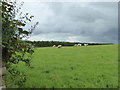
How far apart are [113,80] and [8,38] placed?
5.16 meters

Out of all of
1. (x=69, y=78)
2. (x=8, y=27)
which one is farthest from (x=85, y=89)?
(x=8, y=27)

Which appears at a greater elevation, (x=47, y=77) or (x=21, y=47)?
(x=21, y=47)

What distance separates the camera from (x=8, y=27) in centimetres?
607

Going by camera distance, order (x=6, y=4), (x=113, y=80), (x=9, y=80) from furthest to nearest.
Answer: (x=113, y=80) < (x=9, y=80) < (x=6, y=4)

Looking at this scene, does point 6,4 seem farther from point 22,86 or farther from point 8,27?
point 22,86

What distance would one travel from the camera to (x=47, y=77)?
8.95 m

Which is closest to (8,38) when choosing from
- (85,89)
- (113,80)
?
A: (85,89)

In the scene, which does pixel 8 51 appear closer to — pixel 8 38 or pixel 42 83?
pixel 8 38

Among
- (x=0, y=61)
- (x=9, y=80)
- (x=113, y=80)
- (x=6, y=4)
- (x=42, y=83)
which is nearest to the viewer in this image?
(x=0, y=61)

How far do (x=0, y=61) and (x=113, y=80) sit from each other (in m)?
5.25

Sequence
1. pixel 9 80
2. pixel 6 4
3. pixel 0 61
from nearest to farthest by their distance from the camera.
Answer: pixel 0 61
pixel 6 4
pixel 9 80

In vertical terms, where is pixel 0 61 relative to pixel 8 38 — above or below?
below

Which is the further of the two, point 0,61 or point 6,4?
point 6,4

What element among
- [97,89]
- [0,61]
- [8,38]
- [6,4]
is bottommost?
[97,89]
